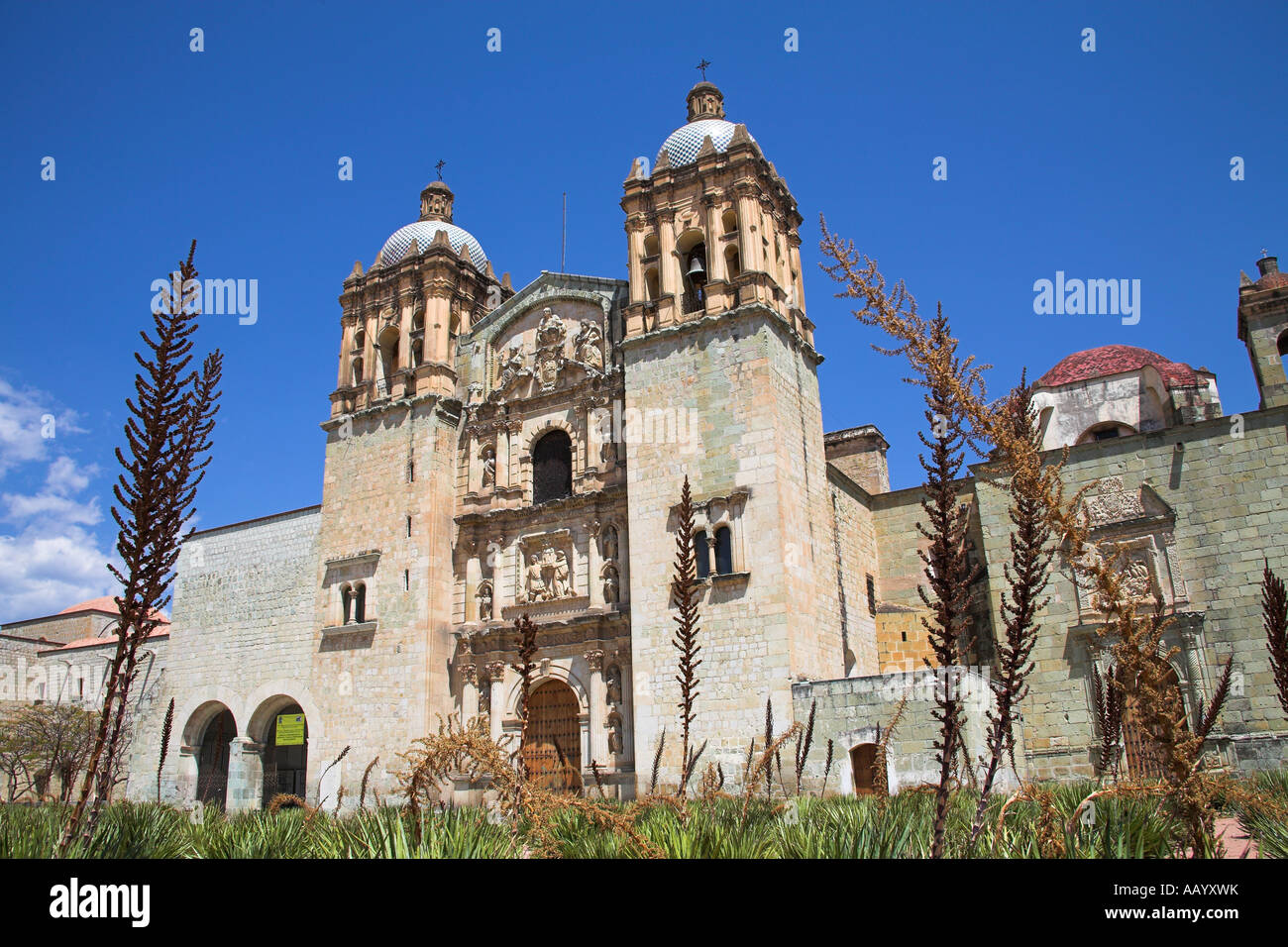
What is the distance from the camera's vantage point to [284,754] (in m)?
23.7

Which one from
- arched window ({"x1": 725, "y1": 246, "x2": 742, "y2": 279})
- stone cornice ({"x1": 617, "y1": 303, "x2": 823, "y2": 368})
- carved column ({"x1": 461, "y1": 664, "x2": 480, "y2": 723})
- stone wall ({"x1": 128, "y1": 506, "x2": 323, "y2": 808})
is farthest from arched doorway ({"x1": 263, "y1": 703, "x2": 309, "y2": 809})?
arched window ({"x1": 725, "y1": 246, "x2": 742, "y2": 279})

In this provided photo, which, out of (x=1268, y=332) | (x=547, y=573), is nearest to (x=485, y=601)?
(x=547, y=573)

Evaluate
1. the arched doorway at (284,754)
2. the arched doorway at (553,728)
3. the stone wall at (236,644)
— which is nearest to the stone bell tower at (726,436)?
the arched doorway at (553,728)

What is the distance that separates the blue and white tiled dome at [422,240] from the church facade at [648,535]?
143 millimetres

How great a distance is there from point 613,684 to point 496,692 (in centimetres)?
315

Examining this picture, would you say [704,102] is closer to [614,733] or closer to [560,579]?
[560,579]

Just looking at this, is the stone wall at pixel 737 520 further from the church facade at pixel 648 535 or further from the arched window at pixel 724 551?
the arched window at pixel 724 551

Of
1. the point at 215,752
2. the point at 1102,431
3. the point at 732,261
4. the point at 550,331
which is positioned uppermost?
the point at 732,261

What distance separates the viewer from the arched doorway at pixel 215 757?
80.3 feet

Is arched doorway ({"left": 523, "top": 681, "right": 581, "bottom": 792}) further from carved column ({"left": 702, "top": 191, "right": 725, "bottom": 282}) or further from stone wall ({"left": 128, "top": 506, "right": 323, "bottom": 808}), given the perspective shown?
carved column ({"left": 702, "top": 191, "right": 725, "bottom": 282})

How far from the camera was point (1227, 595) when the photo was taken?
56.5 ft

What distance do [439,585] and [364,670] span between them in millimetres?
2735

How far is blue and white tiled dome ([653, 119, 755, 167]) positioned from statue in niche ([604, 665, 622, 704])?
12.3 metres
